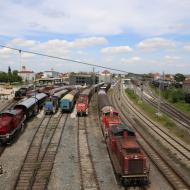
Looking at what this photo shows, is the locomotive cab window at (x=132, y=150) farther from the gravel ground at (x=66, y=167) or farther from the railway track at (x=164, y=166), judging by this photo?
the gravel ground at (x=66, y=167)

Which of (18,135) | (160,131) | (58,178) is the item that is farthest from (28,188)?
(160,131)

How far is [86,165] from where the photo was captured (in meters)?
26.9

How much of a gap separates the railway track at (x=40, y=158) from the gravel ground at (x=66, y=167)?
47cm

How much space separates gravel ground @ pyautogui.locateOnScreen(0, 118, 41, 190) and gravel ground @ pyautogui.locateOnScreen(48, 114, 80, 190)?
3009 millimetres

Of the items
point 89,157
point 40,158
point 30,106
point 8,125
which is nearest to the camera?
point 40,158

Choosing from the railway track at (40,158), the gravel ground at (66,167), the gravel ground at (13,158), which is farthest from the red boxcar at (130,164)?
the gravel ground at (13,158)

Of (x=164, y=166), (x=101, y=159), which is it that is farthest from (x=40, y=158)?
(x=164, y=166)

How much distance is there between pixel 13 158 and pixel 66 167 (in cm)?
579

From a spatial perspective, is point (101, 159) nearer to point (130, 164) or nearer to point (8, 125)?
point (130, 164)

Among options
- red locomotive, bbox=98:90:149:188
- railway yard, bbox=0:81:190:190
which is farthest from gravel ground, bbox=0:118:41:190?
red locomotive, bbox=98:90:149:188

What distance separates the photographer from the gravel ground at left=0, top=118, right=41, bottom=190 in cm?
2333

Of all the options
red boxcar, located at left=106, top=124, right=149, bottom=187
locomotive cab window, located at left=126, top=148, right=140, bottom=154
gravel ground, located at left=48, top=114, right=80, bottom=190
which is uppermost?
locomotive cab window, located at left=126, top=148, right=140, bottom=154

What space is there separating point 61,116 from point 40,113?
4.84 meters

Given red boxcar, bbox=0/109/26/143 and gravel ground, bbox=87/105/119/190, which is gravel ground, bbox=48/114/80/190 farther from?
red boxcar, bbox=0/109/26/143
